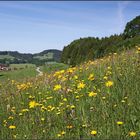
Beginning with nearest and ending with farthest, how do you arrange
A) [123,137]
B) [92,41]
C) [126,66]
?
[123,137]
[126,66]
[92,41]

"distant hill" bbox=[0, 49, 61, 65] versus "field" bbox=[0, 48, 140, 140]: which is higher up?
"distant hill" bbox=[0, 49, 61, 65]

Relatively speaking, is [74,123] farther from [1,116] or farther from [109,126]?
[1,116]

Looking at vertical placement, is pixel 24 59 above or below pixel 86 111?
above

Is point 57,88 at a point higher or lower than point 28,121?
higher

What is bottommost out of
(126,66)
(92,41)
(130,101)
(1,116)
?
(1,116)

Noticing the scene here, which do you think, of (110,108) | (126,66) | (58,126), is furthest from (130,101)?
(126,66)

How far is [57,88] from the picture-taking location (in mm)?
7402

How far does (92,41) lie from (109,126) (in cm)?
6630

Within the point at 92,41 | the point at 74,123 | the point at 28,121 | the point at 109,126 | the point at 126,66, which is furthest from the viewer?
the point at 92,41

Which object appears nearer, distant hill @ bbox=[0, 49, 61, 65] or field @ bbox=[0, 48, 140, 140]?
field @ bbox=[0, 48, 140, 140]

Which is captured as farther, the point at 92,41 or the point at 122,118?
the point at 92,41

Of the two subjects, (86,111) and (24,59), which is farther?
(24,59)

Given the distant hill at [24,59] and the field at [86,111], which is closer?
the field at [86,111]

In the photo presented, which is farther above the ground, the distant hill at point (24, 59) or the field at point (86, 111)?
the distant hill at point (24, 59)
